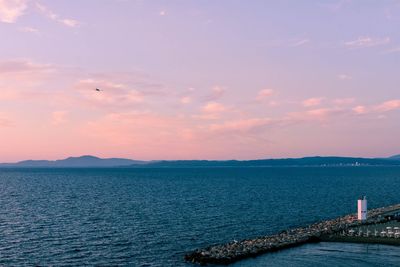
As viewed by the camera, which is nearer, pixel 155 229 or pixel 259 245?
pixel 259 245

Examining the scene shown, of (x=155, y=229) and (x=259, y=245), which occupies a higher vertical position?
(x=259, y=245)

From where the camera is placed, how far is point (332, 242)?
223 ft

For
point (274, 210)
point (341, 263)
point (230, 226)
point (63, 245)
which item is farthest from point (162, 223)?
point (341, 263)

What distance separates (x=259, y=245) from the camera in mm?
65500

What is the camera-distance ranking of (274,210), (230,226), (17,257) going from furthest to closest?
(274,210), (230,226), (17,257)

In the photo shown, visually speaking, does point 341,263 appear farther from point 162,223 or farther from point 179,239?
point 162,223

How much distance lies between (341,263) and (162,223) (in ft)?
137

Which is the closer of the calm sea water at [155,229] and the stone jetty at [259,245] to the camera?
the stone jetty at [259,245]

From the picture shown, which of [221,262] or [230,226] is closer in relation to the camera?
[221,262]

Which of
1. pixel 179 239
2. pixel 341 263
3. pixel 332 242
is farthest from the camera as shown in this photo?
pixel 179 239

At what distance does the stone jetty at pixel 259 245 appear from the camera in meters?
58.9

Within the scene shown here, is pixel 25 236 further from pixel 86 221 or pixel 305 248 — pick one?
pixel 305 248

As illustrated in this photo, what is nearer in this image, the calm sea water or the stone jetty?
the stone jetty

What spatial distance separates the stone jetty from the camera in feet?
193
